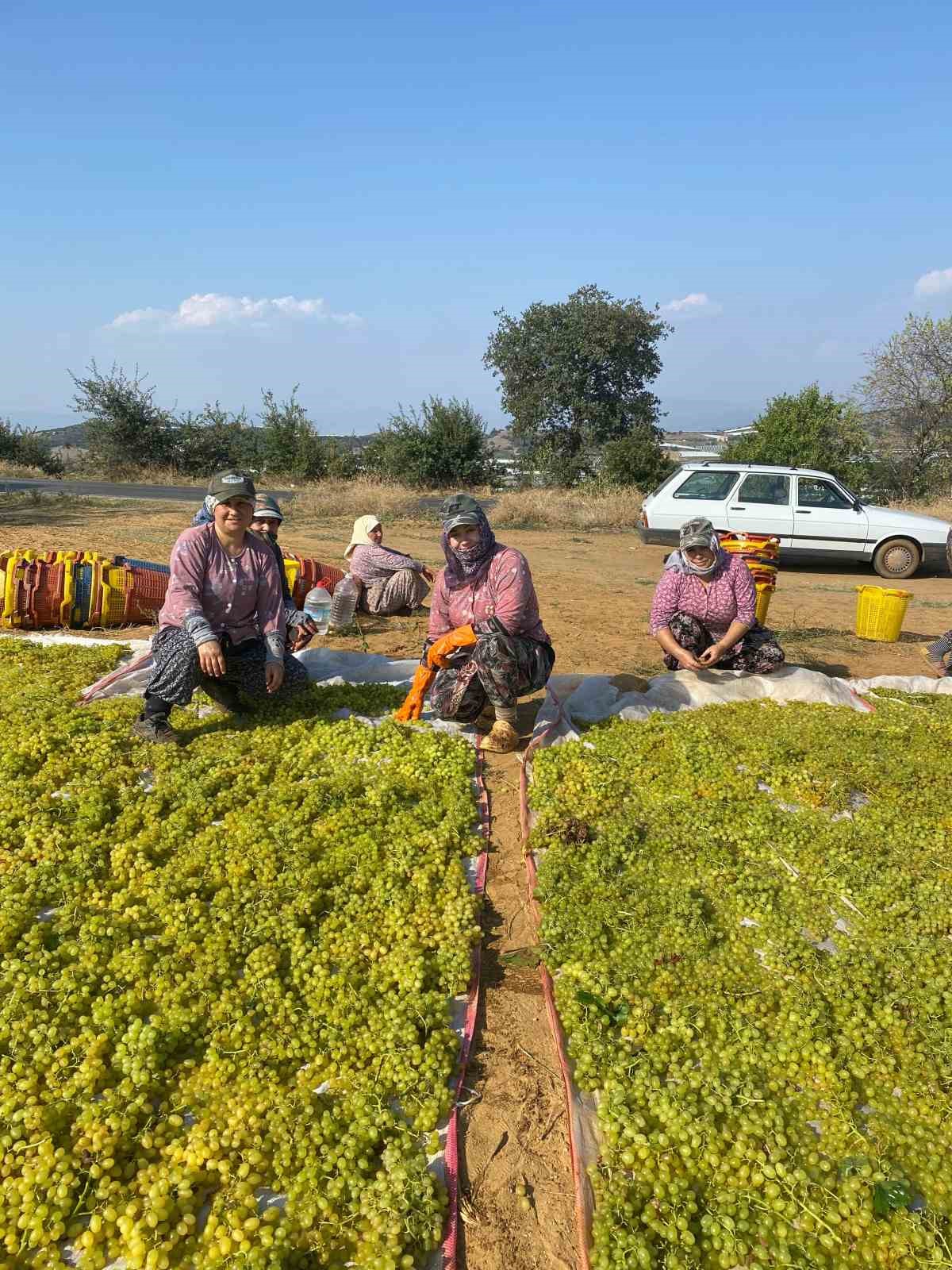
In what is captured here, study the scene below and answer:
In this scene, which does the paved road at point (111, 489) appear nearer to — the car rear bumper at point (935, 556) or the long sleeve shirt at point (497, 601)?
the car rear bumper at point (935, 556)

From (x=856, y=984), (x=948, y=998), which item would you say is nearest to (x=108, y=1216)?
(x=856, y=984)

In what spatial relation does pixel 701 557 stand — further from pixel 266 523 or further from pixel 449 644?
pixel 266 523

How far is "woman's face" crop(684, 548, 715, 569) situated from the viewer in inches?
231

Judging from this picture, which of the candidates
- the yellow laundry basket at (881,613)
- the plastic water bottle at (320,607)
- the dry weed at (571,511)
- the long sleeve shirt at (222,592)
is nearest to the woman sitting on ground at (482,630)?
the long sleeve shirt at (222,592)

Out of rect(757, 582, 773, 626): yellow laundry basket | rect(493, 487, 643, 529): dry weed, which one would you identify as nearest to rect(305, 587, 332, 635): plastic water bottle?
rect(757, 582, 773, 626): yellow laundry basket

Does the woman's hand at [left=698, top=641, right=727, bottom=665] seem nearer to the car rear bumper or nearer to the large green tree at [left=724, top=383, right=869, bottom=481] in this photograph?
the car rear bumper

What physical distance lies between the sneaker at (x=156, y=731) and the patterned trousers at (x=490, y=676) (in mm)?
1635

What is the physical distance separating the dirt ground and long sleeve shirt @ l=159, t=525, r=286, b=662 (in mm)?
1728

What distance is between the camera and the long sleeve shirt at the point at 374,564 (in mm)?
8336

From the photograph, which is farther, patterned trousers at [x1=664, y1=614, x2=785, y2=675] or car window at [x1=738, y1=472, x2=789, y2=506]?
car window at [x1=738, y1=472, x2=789, y2=506]

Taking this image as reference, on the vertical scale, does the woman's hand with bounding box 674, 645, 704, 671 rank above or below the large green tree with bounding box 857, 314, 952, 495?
below

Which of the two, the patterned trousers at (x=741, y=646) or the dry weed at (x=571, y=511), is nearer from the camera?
the patterned trousers at (x=741, y=646)

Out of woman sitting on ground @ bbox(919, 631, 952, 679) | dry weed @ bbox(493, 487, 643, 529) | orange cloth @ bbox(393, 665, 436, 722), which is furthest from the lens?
dry weed @ bbox(493, 487, 643, 529)

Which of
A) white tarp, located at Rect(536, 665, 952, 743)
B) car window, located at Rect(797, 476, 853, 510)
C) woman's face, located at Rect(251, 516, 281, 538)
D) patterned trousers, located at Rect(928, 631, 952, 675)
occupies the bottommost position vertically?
white tarp, located at Rect(536, 665, 952, 743)
